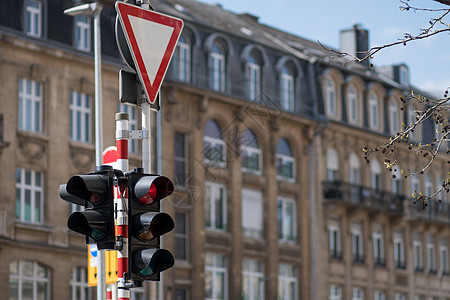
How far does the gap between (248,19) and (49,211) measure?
2087 centimetres

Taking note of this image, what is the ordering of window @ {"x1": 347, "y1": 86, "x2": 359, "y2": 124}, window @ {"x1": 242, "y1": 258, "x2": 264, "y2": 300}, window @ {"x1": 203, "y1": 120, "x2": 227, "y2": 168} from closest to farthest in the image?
1. window @ {"x1": 203, "y1": 120, "x2": 227, "y2": 168}
2. window @ {"x1": 242, "y1": 258, "x2": 264, "y2": 300}
3. window @ {"x1": 347, "y1": 86, "x2": 359, "y2": 124}

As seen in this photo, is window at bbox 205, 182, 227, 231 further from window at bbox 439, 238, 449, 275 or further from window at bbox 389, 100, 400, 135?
window at bbox 439, 238, 449, 275

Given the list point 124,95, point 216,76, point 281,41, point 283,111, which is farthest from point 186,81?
point 124,95

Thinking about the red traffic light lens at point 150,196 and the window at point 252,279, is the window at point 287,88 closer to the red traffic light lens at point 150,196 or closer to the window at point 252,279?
the window at point 252,279

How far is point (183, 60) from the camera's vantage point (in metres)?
45.9

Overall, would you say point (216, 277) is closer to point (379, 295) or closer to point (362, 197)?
point (362, 197)

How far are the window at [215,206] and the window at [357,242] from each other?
955cm

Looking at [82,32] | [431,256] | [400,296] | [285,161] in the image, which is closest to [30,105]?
[82,32]

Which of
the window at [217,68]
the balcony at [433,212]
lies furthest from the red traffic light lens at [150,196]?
the balcony at [433,212]

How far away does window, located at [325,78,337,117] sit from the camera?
54656 millimetres

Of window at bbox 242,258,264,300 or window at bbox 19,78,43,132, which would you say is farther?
window at bbox 242,258,264,300

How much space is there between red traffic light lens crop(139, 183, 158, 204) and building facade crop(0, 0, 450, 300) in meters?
27.5

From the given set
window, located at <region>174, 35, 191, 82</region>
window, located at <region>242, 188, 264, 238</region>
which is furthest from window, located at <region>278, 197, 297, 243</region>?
window, located at <region>174, 35, 191, 82</region>

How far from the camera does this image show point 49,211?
131 feet
